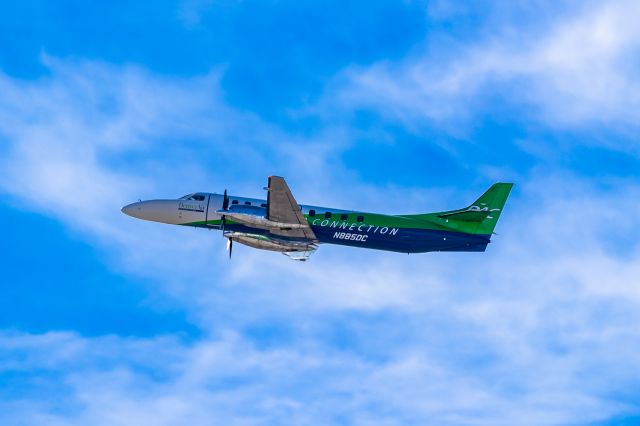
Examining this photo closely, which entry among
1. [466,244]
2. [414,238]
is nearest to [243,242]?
[414,238]

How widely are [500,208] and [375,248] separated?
35.1 feet

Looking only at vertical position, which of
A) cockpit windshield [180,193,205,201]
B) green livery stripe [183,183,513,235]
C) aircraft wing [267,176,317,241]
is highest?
cockpit windshield [180,193,205,201]

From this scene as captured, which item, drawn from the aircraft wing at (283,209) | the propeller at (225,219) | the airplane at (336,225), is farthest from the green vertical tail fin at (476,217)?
the propeller at (225,219)

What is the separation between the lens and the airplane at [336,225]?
64938 millimetres

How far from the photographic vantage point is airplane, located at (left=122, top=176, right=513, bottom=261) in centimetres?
6494

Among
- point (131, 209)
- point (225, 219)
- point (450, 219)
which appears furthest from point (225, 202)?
point (450, 219)

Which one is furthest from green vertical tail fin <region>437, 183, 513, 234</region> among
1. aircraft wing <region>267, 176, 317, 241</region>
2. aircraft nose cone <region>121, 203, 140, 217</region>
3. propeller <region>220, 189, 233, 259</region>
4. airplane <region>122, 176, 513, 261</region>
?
aircraft nose cone <region>121, 203, 140, 217</region>

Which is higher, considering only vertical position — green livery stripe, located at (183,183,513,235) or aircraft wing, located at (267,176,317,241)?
green livery stripe, located at (183,183,513,235)

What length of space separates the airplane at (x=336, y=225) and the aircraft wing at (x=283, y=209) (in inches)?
5.8

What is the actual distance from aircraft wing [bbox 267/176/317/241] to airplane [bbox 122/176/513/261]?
0.15 m

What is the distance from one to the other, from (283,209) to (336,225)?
5.83 m

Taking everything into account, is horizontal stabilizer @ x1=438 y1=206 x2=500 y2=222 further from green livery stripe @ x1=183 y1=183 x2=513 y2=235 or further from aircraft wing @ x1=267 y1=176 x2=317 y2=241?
aircraft wing @ x1=267 y1=176 x2=317 y2=241

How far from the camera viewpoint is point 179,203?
67.2 meters

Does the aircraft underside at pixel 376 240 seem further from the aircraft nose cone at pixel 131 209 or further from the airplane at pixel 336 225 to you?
the aircraft nose cone at pixel 131 209
